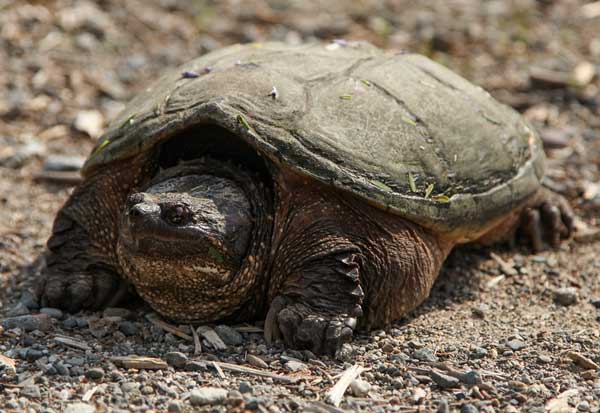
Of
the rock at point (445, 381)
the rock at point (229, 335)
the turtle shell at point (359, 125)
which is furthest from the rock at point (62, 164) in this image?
the rock at point (445, 381)

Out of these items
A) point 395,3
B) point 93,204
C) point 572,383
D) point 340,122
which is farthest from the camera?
point 395,3

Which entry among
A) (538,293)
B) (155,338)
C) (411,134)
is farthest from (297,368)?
(538,293)

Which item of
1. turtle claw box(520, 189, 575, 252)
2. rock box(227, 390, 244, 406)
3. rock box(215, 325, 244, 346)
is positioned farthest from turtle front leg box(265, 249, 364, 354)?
turtle claw box(520, 189, 575, 252)

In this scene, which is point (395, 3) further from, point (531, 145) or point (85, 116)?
point (531, 145)

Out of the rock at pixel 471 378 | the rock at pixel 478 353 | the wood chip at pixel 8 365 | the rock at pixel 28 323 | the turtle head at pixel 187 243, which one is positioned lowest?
the wood chip at pixel 8 365

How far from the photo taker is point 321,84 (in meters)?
4.02

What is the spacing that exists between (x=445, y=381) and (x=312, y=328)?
0.58 m

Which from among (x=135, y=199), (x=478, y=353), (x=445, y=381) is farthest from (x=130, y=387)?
(x=478, y=353)

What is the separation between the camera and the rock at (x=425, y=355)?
3.48 meters

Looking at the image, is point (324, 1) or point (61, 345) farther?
point (324, 1)

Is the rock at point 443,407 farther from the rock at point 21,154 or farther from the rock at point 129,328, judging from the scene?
the rock at point 21,154

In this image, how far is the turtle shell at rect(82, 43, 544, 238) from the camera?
372 centimetres

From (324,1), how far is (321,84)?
473 cm

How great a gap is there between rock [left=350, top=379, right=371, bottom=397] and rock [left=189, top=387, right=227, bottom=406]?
1.57 ft
